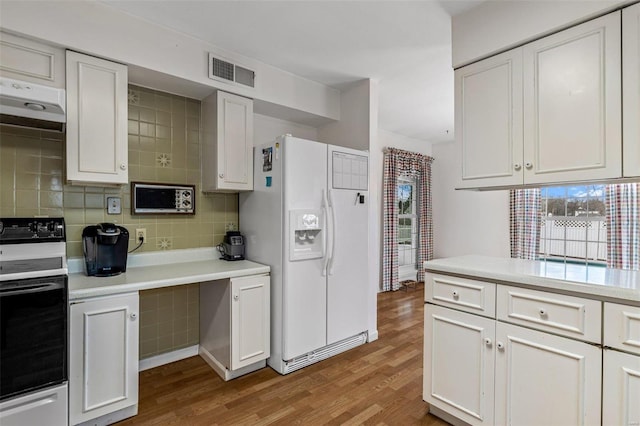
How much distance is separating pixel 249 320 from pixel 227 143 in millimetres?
1439

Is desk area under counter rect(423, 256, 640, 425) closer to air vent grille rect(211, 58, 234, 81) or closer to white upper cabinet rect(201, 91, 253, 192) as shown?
white upper cabinet rect(201, 91, 253, 192)

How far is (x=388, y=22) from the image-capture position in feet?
7.21

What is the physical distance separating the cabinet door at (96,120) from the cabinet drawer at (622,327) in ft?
9.06

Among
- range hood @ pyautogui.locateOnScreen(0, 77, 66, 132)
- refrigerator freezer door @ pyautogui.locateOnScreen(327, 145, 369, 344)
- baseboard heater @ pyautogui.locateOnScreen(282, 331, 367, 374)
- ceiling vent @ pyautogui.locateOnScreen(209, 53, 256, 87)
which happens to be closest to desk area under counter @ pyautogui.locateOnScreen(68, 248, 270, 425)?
baseboard heater @ pyautogui.locateOnScreen(282, 331, 367, 374)

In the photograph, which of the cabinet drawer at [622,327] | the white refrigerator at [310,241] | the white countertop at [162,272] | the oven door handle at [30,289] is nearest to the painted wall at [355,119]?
the white refrigerator at [310,241]

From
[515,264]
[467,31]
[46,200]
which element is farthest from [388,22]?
[46,200]

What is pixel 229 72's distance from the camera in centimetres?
255

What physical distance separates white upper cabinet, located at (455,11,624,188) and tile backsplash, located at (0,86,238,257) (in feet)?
7.00

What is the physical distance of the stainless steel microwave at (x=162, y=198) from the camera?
245 centimetres

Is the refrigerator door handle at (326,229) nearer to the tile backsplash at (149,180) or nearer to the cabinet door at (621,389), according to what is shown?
the tile backsplash at (149,180)

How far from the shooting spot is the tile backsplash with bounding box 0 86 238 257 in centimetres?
199

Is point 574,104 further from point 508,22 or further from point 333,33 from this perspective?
point 333,33

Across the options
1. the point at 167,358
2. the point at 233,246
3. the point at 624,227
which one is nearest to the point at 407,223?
the point at 624,227

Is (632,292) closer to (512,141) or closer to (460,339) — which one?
(460,339)
